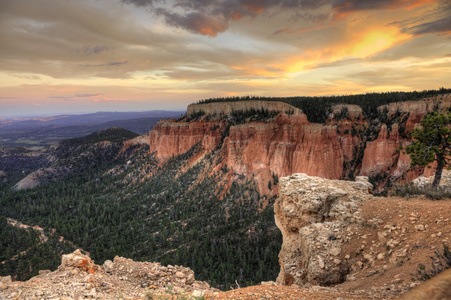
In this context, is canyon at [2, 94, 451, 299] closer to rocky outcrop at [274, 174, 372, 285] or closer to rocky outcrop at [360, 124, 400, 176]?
rocky outcrop at [274, 174, 372, 285]

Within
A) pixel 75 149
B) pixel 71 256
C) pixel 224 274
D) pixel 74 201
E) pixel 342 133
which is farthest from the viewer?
pixel 75 149

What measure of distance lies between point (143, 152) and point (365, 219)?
9303 centimetres

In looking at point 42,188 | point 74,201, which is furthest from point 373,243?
point 42,188

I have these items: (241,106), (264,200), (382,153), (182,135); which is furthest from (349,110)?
(182,135)

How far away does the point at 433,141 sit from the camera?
14492 mm

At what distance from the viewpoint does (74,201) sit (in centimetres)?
6869

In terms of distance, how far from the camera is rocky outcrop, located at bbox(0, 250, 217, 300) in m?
6.93

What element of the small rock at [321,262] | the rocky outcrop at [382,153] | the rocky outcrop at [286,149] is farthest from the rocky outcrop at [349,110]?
the small rock at [321,262]

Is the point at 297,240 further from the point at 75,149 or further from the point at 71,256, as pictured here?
the point at 75,149

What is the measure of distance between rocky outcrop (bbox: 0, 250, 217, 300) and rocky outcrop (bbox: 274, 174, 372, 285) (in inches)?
157

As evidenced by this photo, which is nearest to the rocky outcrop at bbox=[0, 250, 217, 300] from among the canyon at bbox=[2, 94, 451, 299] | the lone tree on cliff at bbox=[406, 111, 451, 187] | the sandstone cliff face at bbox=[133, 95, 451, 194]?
the canyon at bbox=[2, 94, 451, 299]

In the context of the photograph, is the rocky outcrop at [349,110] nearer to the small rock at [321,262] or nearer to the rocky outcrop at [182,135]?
the rocky outcrop at [182,135]

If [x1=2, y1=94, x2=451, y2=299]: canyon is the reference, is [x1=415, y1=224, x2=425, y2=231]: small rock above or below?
above

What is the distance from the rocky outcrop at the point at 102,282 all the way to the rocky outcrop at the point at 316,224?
3.98 meters
